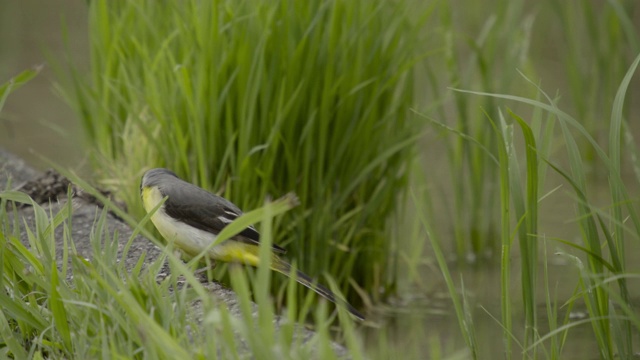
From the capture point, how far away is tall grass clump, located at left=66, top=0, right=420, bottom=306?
4.11m

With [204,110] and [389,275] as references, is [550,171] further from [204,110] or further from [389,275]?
[204,110]

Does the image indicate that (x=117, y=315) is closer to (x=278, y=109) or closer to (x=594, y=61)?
(x=278, y=109)

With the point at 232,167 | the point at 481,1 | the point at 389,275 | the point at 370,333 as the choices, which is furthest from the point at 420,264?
the point at 481,1

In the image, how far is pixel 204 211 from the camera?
11.5 feet

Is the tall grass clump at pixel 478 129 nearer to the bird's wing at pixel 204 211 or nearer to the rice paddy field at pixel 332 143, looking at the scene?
the rice paddy field at pixel 332 143

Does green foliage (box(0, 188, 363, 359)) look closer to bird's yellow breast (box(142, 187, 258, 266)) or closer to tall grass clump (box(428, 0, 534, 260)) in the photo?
bird's yellow breast (box(142, 187, 258, 266))

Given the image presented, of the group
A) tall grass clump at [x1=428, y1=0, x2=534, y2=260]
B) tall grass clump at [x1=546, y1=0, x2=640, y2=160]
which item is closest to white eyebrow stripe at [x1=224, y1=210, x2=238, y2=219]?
tall grass clump at [x1=428, y1=0, x2=534, y2=260]

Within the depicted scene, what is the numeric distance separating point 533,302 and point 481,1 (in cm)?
438

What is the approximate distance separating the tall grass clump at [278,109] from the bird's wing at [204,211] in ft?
1.47

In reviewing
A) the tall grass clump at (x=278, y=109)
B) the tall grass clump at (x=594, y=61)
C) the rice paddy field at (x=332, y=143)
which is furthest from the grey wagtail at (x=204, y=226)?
the tall grass clump at (x=594, y=61)

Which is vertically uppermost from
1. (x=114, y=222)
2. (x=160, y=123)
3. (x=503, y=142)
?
(x=503, y=142)

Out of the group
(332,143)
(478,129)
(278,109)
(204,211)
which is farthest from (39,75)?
(204,211)

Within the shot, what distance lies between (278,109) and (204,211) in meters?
0.74

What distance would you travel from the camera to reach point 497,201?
18.7ft
